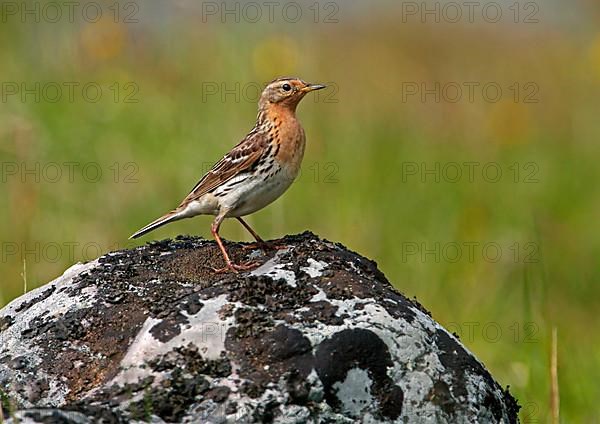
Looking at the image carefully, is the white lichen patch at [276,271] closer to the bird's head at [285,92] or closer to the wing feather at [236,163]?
the wing feather at [236,163]

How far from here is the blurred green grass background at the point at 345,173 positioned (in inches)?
395

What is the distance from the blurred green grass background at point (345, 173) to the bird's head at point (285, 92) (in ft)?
6.91

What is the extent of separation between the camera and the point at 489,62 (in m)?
19.2

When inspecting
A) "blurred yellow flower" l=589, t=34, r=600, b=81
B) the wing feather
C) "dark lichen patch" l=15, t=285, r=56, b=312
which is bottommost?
"dark lichen patch" l=15, t=285, r=56, b=312

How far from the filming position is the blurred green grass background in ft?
32.9

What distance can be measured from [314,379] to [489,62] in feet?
51.7

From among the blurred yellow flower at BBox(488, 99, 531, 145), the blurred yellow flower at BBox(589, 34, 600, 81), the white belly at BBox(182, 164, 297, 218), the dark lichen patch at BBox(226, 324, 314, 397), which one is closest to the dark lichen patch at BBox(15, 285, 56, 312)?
the dark lichen patch at BBox(226, 324, 314, 397)

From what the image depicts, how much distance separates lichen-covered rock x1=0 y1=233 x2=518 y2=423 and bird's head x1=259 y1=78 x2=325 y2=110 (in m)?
2.48

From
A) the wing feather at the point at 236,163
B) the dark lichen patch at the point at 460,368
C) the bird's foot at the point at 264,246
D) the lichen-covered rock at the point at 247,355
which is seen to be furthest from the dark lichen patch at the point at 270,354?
the wing feather at the point at 236,163

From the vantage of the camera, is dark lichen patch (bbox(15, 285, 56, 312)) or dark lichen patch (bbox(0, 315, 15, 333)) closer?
dark lichen patch (bbox(0, 315, 15, 333))

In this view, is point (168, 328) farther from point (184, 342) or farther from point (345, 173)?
point (345, 173)

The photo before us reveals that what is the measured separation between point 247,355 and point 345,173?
7.72m

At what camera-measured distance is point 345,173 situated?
11844 mm

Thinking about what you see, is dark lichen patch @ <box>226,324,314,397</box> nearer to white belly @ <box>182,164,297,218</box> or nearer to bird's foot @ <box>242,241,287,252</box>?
bird's foot @ <box>242,241,287,252</box>
